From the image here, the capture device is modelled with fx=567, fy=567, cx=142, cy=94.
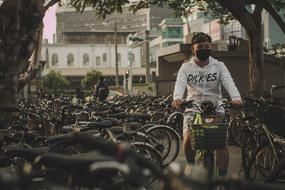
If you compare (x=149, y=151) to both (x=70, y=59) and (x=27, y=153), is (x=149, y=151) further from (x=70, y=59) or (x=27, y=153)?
(x=70, y=59)

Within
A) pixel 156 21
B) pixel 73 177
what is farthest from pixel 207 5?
pixel 156 21

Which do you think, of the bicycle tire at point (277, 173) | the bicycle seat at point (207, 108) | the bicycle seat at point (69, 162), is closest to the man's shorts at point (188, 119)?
the bicycle seat at point (207, 108)

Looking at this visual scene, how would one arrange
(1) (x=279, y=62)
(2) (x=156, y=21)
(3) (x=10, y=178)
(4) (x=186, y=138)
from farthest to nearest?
(2) (x=156, y=21)
(1) (x=279, y=62)
(4) (x=186, y=138)
(3) (x=10, y=178)

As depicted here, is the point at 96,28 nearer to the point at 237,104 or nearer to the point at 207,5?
the point at 207,5

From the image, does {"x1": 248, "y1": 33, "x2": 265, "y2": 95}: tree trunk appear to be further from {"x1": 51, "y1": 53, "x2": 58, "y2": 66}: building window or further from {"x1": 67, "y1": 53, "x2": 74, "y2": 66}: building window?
{"x1": 67, "y1": 53, "x2": 74, "y2": 66}: building window

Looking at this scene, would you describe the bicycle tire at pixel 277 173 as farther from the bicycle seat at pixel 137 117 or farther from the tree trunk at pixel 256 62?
the tree trunk at pixel 256 62

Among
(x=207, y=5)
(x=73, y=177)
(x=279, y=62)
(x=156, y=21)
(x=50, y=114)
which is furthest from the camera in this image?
(x=156, y=21)

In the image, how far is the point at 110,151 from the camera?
102 inches

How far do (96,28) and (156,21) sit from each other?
16517 mm

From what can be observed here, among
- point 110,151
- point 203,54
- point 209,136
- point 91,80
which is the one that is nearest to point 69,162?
point 110,151

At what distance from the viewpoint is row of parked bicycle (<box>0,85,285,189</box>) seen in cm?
239

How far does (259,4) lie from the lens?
14703 millimetres

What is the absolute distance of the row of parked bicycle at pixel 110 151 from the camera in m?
2.39

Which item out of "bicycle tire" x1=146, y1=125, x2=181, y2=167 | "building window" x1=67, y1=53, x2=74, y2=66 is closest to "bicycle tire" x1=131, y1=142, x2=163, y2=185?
"bicycle tire" x1=146, y1=125, x2=181, y2=167
